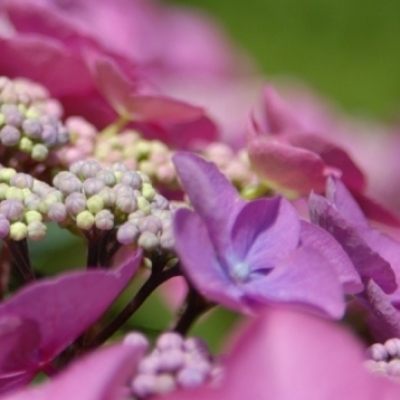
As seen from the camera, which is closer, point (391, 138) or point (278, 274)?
point (278, 274)

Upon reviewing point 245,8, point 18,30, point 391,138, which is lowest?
point 245,8

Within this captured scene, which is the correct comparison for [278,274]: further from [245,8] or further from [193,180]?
[245,8]

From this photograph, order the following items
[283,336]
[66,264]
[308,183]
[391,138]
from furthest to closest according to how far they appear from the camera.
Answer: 1. [391,138]
2. [66,264]
3. [308,183]
4. [283,336]

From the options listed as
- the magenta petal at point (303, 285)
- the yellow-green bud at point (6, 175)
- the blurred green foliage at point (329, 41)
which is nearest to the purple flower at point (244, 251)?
the magenta petal at point (303, 285)

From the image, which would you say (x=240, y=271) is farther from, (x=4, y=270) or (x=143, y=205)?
(x=4, y=270)

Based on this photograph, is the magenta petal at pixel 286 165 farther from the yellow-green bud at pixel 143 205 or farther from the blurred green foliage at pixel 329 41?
the blurred green foliage at pixel 329 41

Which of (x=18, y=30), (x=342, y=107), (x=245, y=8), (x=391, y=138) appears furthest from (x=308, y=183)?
(x=245, y=8)

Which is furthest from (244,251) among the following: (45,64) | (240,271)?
(45,64)

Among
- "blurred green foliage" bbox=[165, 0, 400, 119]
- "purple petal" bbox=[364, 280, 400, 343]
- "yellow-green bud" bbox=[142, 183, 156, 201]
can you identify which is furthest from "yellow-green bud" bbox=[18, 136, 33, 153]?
"blurred green foliage" bbox=[165, 0, 400, 119]

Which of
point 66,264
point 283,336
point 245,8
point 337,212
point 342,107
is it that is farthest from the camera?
point 245,8
